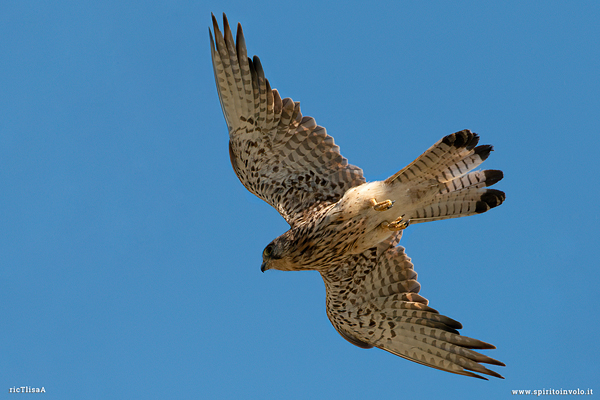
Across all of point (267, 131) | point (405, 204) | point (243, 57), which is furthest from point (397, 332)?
point (243, 57)

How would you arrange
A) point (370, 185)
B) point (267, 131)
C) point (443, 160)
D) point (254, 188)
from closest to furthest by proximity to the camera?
point (443, 160), point (370, 185), point (267, 131), point (254, 188)

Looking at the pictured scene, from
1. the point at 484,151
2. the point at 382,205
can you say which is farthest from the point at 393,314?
the point at 484,151

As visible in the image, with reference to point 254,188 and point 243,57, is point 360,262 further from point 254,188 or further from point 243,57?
point 243,57

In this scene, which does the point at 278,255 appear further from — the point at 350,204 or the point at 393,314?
the point at 393,314

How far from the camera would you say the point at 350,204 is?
8180 millimetres

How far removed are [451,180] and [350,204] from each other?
1373 millimetres

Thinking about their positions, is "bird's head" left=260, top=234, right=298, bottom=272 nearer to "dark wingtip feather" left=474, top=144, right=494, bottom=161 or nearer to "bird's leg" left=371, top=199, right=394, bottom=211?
"bird's leg" left=371, top=199, right=394, bottom=211

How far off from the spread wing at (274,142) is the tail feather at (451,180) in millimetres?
1000

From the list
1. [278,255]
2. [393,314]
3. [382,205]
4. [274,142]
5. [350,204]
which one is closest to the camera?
[382,205]

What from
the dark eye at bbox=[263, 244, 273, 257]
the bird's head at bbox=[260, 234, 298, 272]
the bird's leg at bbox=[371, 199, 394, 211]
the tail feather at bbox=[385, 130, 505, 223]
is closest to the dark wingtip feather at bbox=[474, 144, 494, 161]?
the tail feather at bbox=[385, 130, 505, 223]

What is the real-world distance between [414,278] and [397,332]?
87 centimetres

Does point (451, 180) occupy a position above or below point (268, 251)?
above

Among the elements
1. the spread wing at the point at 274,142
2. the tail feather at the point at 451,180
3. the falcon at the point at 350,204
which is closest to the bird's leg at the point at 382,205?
the falcon at the point at 350,204

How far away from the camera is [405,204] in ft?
26.7
